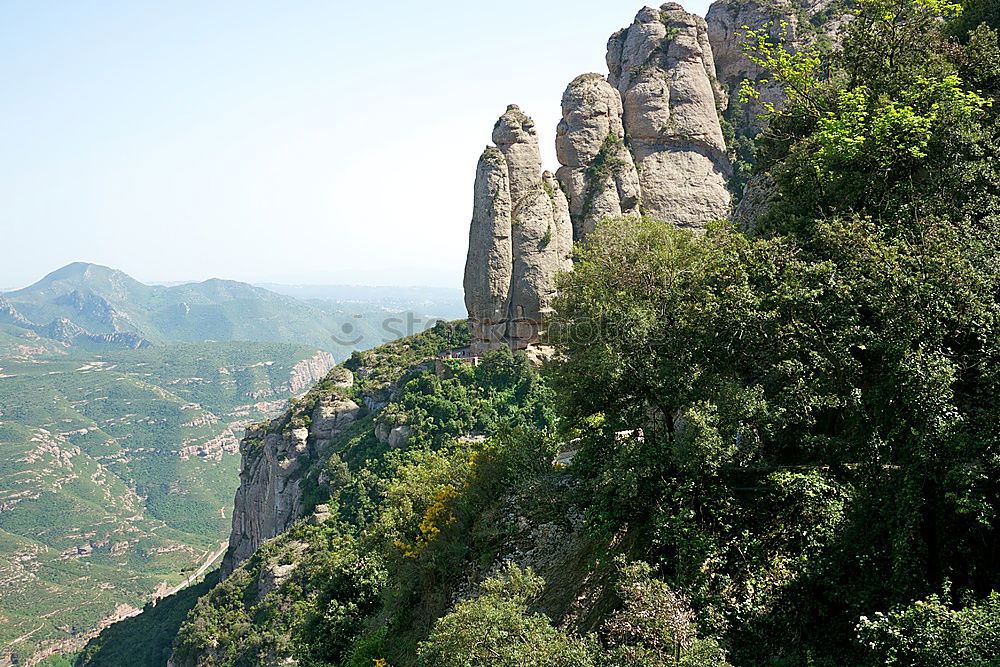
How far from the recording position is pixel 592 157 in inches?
1556

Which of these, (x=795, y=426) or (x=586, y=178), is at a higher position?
(x=586, y=178)

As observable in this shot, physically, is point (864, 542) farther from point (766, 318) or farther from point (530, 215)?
point (530, 215)

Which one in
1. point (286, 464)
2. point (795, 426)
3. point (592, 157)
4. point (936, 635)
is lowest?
point (286, 464)

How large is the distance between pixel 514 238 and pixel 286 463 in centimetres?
2887

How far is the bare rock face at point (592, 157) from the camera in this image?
1528 inches

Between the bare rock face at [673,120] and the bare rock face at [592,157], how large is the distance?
1.20m

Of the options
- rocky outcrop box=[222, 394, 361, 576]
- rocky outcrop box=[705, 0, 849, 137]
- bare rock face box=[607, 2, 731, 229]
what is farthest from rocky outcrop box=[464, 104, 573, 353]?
rocky outcrop box=[222, 394, 361, 576]

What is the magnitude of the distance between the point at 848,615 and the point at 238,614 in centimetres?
4347

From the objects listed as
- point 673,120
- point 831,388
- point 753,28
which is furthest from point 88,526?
point 831,388

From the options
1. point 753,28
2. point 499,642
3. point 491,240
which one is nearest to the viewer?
point 499,642

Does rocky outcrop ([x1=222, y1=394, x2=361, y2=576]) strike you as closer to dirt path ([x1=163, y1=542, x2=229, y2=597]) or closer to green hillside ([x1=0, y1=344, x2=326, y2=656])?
green hillside ([x1=0, y1=344, x2=326, y2=656])

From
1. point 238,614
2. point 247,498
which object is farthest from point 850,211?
point 247,498

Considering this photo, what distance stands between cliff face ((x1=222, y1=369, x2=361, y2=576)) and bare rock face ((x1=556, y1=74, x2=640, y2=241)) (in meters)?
26.0

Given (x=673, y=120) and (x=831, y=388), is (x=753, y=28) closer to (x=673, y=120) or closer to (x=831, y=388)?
(x=673, y=120)
